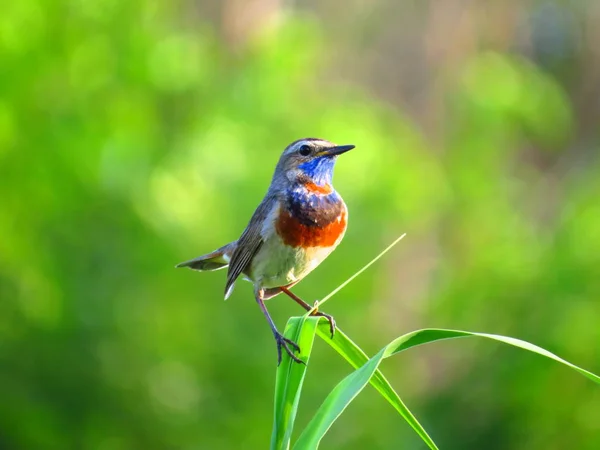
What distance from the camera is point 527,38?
14508 mm

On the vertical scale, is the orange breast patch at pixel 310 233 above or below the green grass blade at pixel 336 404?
below

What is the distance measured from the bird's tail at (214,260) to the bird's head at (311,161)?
0.40m

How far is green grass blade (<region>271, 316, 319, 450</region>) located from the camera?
183cm

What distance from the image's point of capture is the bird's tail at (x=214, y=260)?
3.34 metres

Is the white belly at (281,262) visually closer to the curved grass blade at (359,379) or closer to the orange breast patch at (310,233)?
the orange breast patch at (310,233)

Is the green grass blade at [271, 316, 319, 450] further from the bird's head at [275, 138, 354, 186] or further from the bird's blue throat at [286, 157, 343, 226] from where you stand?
the bird's head at [275, 138, 354, 186]

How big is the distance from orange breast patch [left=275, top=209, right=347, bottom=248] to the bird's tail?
1.57 ft

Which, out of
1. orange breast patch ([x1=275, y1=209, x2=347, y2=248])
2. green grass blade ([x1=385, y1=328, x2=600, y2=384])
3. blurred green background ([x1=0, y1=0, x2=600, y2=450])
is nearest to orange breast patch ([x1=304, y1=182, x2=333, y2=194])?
orange breast patch ([x1=275, y1=209, x2=347, y2=248])

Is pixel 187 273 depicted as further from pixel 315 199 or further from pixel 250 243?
pixel 315 199

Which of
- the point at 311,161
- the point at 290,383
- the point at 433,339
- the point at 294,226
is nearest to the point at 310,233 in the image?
the point at 294,226

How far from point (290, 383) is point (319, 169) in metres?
1.23

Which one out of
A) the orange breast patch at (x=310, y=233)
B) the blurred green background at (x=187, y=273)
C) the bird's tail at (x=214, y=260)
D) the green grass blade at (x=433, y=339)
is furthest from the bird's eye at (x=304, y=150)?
the blurred green background at (x=187, y=273)

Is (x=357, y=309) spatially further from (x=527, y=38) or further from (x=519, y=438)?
(x=527, y=38)

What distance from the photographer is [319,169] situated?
300 cm
